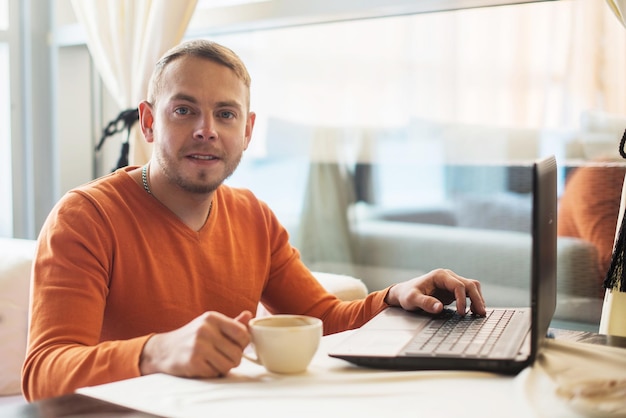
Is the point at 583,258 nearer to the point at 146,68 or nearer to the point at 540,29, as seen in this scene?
the point at 540,29

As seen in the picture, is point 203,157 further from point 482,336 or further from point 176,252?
point 482,336

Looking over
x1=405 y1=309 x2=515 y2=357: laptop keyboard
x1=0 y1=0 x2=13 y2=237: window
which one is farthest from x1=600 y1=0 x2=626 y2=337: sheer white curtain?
x1=0 y1=0 x2=13 y2=237: window

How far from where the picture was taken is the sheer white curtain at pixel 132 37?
7.97 ft

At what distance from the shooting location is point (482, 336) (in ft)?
3.58

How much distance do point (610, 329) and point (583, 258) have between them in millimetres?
462

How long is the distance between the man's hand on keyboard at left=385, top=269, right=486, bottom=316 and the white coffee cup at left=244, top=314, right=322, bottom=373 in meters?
Result: 0.34

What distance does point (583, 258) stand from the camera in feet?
6.46

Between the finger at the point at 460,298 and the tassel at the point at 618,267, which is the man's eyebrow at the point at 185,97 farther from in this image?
the tassel at the point at 618,267

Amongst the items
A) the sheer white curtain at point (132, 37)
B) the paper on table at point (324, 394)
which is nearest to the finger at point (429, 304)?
the paper on table at point (324, 394)

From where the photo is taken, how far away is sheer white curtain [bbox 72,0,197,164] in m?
2.43

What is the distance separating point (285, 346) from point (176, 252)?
1.88ft

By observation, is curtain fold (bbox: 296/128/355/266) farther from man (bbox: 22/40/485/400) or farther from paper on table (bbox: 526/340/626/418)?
paper on table (bbox: 526/340/626/418)

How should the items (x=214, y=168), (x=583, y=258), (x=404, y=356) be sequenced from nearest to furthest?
(x=404, y=356) → (x=214, y=168) → (x=583, y=258)

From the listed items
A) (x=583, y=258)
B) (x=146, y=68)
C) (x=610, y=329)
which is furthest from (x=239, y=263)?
(x=146, y=68)
